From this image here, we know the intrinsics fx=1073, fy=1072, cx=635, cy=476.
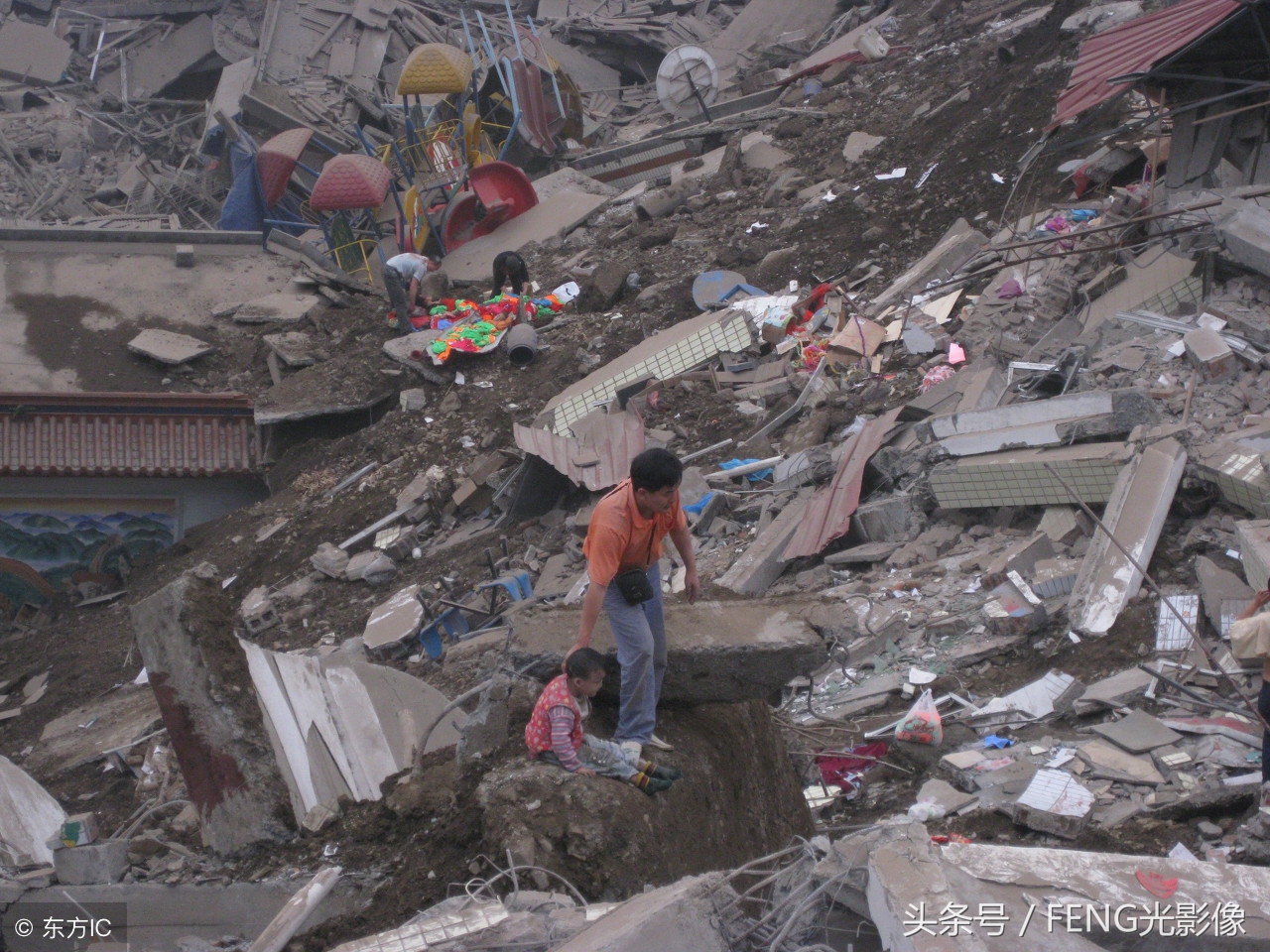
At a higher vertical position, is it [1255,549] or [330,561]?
[1255,549]

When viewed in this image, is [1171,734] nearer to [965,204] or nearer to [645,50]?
[965,204]

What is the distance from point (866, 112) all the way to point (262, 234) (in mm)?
8155

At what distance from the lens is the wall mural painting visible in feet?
32.9

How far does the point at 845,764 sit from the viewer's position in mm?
4820

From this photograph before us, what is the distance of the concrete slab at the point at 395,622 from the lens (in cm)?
718

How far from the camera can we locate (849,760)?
15.8ft

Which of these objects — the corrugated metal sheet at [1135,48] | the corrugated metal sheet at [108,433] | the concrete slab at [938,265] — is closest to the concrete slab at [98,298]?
the corrugated metal sheet at [108,433]

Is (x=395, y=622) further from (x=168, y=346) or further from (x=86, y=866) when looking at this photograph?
(x=168, y=346)

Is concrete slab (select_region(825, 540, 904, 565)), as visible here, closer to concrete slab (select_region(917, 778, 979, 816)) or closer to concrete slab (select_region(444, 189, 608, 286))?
concrete slab (select_region(917, 778, 979, 816))

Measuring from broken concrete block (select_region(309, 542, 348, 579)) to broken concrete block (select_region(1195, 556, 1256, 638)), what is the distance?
20.6ft

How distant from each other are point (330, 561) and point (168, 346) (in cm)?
408

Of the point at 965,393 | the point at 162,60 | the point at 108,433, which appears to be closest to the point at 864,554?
the point at 965,393

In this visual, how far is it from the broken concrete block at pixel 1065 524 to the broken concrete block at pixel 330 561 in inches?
214

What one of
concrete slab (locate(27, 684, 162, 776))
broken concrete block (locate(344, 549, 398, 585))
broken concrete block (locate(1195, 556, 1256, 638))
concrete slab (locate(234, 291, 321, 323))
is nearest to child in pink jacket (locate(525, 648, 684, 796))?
broken concrete block (locate(1195, 556, 1256, 638))
